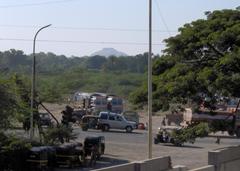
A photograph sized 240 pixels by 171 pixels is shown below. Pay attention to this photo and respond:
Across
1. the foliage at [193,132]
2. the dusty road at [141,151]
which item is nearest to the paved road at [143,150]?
the dusty road at [141,151]

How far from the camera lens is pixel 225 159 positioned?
22.6m

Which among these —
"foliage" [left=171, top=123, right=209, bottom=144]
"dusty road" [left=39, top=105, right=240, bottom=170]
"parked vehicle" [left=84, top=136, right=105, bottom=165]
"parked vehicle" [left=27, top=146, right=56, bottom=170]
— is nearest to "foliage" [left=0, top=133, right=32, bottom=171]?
"parked vehicle" [left=27, top=146, right=56, bottom=170]

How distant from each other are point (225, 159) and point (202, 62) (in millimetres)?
4595

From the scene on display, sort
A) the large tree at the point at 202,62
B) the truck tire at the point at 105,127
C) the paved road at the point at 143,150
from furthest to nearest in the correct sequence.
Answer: the truck tire at the point at 105,127 → the paved road at the point at 143,150 → the large tree at the point at 202,62

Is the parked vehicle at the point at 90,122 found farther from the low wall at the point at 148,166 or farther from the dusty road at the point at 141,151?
the low wall at the point at 148,166

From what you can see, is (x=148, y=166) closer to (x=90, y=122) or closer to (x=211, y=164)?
(x=211, y=164)

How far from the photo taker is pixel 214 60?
25.3 m

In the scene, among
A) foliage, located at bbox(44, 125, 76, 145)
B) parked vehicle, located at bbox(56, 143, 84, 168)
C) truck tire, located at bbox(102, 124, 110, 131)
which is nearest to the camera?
parked vehicle, located at bbox(56, 143, 84, 168)

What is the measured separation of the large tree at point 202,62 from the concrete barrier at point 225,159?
2176 millimetres

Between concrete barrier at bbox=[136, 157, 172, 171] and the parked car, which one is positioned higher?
the parked car

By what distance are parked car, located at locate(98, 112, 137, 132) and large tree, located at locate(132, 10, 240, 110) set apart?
40.7 meters

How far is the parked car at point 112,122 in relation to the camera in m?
68.2

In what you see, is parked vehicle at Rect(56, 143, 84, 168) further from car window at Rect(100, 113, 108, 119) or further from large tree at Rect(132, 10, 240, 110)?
car window at Rect(100, 113, 108, 119)

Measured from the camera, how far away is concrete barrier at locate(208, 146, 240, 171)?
842 inches
